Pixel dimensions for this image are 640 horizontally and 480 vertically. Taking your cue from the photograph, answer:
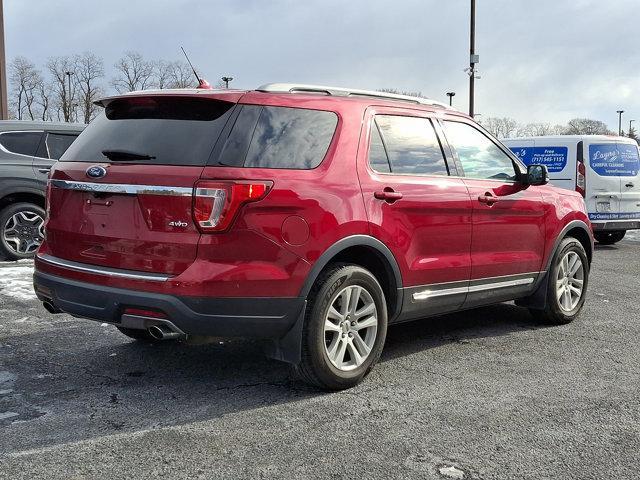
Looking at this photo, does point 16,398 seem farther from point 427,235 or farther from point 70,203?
point 427,235

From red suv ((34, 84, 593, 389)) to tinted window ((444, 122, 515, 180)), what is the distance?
0.20 meters

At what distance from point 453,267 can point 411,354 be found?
2.32 feet

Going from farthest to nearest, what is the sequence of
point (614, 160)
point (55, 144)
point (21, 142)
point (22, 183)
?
point (614, 160) < point (55, 144) < point (21, 142) < point (22, 183)

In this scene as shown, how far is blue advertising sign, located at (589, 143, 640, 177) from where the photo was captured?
478 inches

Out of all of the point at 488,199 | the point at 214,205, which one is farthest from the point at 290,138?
the point at 488,199

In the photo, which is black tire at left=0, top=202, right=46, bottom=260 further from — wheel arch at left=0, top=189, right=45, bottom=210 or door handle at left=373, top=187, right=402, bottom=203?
door handle at left=373, top=187, right=402, bottom=203

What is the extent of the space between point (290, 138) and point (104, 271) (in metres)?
1.26

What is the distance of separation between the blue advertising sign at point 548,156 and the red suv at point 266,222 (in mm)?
8376

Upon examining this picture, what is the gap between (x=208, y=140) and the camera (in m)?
3.61

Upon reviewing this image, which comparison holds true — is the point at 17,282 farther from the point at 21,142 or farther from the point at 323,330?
the point at 323,330

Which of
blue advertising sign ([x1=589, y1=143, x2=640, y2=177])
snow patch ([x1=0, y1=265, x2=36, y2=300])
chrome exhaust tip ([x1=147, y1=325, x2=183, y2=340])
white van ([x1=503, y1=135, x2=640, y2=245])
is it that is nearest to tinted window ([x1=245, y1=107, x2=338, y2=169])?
chrome exhaust tip ([x1=147, y1=325, x2=183, y2=340])

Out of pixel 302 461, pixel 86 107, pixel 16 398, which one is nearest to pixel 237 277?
pixel 302 461

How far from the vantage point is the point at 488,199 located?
4965mm

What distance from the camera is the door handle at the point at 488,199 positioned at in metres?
4.91
